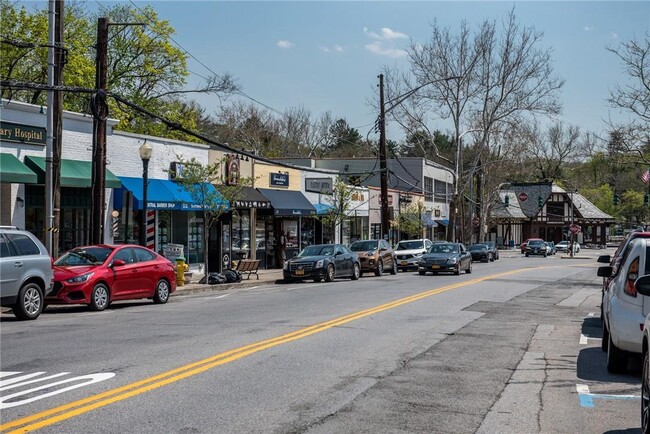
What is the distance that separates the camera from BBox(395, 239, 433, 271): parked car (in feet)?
142

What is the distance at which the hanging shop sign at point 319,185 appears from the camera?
43.8 m

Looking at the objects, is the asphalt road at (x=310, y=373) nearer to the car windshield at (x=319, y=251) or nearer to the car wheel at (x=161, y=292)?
the car wheel at (x=161, y=292)

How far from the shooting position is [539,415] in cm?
806

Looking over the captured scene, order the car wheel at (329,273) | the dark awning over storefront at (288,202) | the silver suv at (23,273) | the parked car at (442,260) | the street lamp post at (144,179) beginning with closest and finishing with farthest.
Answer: the silver suv at (23,273) → the street lamp post at (144,179) → the car wheel at (329,273) → the parked car at (442,260) → the dark awning over storefront at (288,202)

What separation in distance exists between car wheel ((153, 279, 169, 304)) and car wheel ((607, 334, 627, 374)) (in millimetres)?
12803

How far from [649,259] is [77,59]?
3747 cm

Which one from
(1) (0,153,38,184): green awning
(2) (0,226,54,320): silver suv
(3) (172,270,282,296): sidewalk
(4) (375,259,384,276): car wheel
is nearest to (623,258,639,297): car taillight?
(2) (0,226,54,320): silver suv

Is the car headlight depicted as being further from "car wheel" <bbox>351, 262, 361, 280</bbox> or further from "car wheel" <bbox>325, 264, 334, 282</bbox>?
"car wheel" <bbox>351, 262, 361, 280</bbox>

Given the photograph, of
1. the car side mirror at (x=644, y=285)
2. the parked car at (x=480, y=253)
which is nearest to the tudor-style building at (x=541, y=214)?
the parked car at (x=480, y=253)

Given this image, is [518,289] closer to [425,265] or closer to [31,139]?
[425,265]

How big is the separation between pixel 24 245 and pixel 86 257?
10.5ft

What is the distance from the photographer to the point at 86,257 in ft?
62.4

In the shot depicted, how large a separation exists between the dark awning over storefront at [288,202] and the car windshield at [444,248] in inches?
281

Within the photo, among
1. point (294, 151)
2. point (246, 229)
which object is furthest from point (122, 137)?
point (294, 151)
